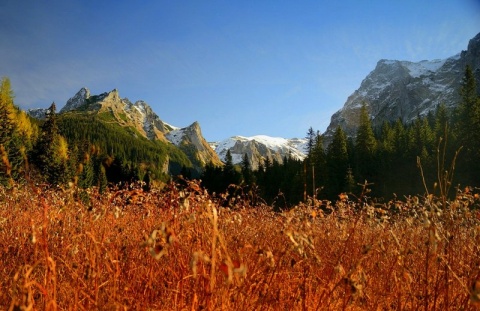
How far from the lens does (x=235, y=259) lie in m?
1.69

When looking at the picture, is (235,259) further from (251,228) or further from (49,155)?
(49,155)

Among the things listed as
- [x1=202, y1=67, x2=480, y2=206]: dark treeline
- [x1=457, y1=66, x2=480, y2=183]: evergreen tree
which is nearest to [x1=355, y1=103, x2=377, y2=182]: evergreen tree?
[x1=202, y1=67, x2=480, y2=206]: dark treeline

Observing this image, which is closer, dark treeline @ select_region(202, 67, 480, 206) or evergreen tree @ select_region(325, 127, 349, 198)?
dark treeline @ select_region(202, 67, 480, 206)

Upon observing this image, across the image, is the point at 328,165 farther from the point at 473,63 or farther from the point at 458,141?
the point at 473,63

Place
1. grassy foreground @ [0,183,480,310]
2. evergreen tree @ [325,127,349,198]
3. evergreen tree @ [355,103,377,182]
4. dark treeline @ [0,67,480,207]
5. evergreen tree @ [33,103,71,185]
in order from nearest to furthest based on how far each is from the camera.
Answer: grassy foreground @ [0,183,480,310] < evergreen tree @ [33,103,71,185] < dark treeline @ [0,67,480,207] < evergreen tree @ [325,127,349,198] < evergreen tree @ [355,103,377,182]

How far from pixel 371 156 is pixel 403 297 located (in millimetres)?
53755

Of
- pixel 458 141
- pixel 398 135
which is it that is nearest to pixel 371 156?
pixel 398 135

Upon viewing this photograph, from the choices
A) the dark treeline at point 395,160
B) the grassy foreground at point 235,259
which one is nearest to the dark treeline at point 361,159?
the dark treeline at point 395,160

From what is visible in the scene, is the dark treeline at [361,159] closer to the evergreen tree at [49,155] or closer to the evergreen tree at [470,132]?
the evergreen tree at [470,132]

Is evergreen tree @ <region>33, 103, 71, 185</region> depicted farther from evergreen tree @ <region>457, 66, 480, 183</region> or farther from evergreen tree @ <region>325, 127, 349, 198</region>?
evergreen tree @ <region>457, 66, 480, 183</region>

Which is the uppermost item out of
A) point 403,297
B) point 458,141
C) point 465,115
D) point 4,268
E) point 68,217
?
point 465,115

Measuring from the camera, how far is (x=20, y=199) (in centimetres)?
670

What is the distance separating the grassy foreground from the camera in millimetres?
1776

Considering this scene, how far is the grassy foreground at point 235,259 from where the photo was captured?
1776mm
